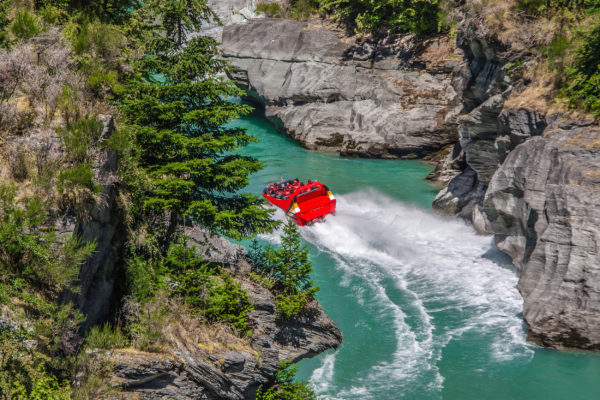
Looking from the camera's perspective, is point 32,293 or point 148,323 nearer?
point 32,293

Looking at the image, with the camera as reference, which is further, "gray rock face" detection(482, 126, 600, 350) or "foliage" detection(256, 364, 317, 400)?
"gray rock face" detection(482, 126, 600, 350)

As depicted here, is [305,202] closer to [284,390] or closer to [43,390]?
[284,390]

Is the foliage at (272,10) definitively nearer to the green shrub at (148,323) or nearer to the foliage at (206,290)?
the foliage at (206,290)

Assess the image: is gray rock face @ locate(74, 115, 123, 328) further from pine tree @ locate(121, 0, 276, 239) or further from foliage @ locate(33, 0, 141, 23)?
foliage @ locate(33, 0, 141, 23)

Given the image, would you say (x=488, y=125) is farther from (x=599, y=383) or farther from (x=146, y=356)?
(x=146, y=356)

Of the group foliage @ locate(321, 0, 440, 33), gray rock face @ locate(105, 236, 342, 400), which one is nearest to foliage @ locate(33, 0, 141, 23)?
gray rock face @ locate(105, 236, 342, 400)

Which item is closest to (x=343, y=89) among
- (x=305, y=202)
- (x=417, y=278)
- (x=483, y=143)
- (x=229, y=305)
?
(x=305, y=202)
